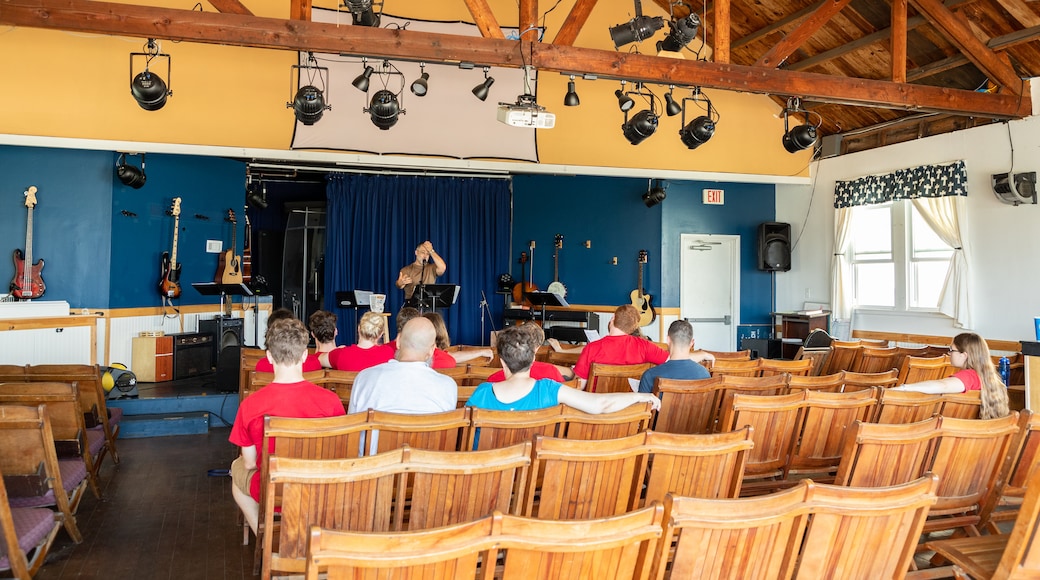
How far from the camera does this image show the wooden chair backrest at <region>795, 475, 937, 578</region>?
181 cm

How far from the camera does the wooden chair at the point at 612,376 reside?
4059 mm

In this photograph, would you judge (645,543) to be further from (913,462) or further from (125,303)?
(125,303)

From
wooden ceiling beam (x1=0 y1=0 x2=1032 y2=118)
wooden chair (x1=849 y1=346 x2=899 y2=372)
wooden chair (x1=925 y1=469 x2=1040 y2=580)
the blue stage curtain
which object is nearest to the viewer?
wooden chair (x1=925 y1=469 x2=1040 y2=580)

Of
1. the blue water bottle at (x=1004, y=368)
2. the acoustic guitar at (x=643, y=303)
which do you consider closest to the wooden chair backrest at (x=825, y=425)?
the blue water bottle at (x=1004, y=368)

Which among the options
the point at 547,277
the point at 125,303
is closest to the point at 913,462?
the point at 547,277

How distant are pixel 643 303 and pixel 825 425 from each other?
6.50 m

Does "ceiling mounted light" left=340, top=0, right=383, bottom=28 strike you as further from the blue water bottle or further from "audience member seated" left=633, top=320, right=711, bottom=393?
the blue water bottle

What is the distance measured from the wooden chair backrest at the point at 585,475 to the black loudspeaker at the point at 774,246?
847cm

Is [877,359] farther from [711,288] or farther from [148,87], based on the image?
[148,87]

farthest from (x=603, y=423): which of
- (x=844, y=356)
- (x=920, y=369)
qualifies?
(x=844, y=356)

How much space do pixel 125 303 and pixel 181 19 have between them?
421cm

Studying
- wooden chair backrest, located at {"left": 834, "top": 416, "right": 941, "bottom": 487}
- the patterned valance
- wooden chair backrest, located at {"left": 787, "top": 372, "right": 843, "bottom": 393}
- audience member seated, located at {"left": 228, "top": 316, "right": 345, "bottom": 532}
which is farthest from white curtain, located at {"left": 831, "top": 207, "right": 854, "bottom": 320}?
audience member seated, located at {"left": 228, "top": 316, "right": 345, "bottom": 532}

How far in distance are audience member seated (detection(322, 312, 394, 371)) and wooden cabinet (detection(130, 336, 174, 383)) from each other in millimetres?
4511

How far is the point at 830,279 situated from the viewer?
978 centimetres
